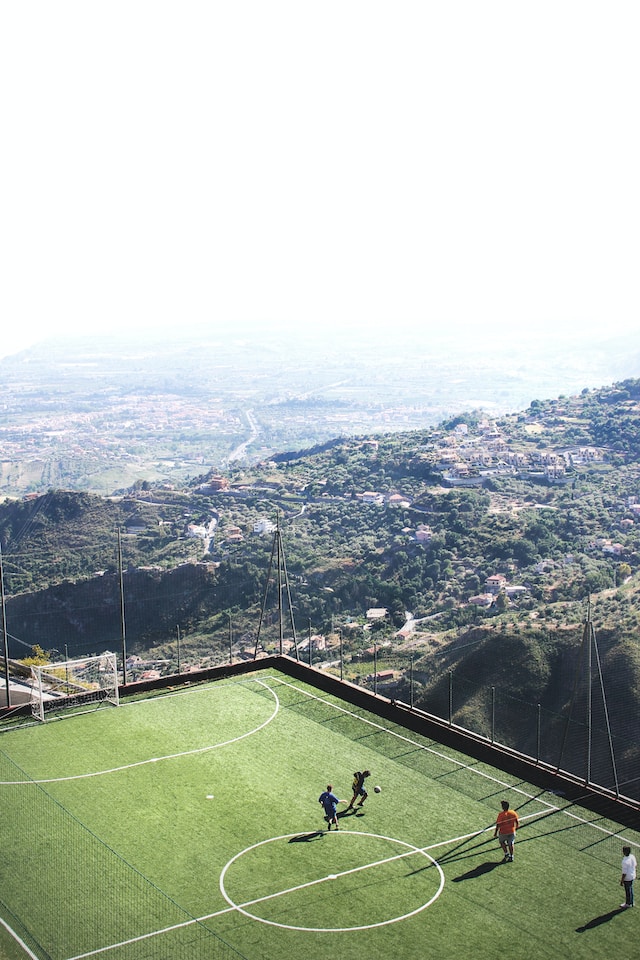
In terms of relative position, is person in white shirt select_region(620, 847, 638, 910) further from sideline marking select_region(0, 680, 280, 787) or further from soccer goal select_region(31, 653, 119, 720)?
soccer goal select_region(31, 653, 119, 720)

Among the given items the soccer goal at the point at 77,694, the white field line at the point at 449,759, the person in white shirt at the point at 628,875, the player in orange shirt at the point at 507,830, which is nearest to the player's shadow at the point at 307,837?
the player in orange shirt at the point at 507,830

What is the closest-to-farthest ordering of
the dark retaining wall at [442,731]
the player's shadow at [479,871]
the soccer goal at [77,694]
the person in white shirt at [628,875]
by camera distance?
the person in white shirt at [628,875]
the player's shadow at [479,871]
the dark retaining wall at [442,731]
the soccer goal at [77,694]

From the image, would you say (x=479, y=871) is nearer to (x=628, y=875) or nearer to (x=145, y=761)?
(x=628, y=875)

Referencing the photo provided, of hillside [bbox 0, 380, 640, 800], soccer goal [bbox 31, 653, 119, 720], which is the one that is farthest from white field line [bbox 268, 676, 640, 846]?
soccer goal [bbox 31, 653, 119, 720]

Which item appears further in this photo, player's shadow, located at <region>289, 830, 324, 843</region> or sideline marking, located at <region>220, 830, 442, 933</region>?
player's shadow, located at <region>289, 830, 324, 843</region>

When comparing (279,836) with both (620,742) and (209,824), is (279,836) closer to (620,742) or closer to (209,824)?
(209,824)

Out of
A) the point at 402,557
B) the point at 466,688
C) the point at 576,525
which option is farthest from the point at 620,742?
the point at 576,525

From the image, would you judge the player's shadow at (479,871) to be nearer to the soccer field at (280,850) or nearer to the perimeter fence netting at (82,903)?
the soccer field at (280,850)
